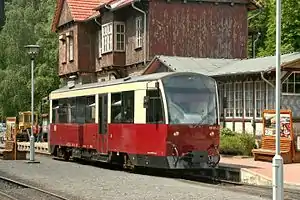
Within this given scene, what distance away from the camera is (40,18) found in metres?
62.9

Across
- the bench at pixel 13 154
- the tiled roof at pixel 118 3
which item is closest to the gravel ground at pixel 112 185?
the bench at pixel 13 154

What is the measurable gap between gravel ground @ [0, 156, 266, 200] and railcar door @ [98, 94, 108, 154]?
882 mm

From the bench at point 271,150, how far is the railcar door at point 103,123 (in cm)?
530

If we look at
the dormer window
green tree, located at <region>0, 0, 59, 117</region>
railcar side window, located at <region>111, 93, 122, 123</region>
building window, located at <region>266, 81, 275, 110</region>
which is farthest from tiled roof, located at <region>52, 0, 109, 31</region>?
railcar side window, located at <region>111, 93, 122, 123</region>

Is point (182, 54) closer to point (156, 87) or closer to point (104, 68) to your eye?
point (104, 68)

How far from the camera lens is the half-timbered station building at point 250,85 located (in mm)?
27219

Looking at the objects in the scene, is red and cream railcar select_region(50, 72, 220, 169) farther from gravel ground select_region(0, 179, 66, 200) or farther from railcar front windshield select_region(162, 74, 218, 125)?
gravel ground select_region(0, 179, 66, 200)

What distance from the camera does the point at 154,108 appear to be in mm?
20578

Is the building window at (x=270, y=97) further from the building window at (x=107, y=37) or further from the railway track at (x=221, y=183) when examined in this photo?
the building window at (x=107, y=37)

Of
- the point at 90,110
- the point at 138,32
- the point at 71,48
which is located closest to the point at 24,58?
the point at 71,48

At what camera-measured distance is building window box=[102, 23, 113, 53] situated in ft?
131

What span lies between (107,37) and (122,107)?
61.4 ft

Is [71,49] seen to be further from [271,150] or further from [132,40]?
[271,150]

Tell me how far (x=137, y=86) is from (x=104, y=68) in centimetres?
1958
